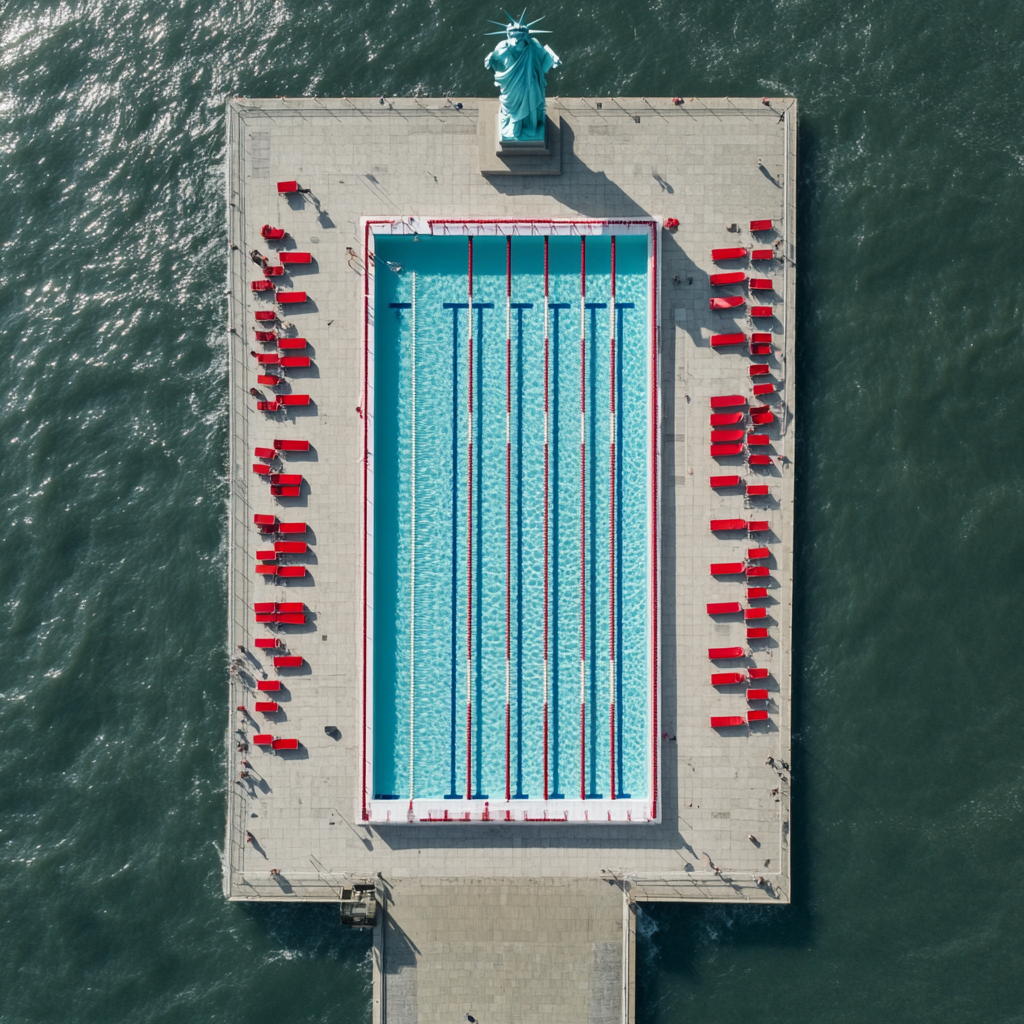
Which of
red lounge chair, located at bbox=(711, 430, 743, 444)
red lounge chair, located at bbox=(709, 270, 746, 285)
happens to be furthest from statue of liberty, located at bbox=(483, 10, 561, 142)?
red lounge chair, located at bbox=(711, 430, 743, 444)

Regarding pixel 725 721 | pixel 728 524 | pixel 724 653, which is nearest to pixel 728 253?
pixel 728 524

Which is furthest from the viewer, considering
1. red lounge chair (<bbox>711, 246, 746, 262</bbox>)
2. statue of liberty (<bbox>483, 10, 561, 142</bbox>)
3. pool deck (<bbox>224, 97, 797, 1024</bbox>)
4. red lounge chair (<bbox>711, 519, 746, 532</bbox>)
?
red lounge chair (<bbox>711, 246, 746, 262</bbox>)

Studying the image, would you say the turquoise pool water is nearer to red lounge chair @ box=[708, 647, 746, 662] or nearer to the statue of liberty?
red lounge chair @ box=[708, 647, 746, 662]

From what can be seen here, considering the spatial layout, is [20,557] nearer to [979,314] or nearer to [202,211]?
[202,211]

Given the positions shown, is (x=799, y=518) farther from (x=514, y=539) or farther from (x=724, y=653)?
(x=514, y=539)

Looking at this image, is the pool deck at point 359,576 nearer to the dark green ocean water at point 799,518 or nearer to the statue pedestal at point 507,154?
the statue pedestal at point 507,154

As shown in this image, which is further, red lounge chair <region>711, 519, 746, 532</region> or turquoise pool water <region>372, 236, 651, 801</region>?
turquoise pool water <region>372, 236, 651, 801</region>

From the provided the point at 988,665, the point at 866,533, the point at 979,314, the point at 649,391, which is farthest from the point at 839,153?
A: the point at 988,665
